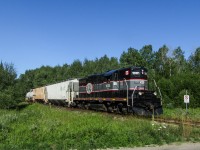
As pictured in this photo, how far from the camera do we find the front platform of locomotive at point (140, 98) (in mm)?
25517

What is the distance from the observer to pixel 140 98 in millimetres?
25516

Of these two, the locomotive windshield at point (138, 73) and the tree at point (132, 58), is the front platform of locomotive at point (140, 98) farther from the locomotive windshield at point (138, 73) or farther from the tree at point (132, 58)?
the tree at point (132, 58)

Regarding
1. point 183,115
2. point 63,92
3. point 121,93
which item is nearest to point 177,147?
point 183,115

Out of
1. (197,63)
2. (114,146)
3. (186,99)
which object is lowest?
(114,146)

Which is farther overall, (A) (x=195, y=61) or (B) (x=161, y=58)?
(B) (x=161, y=58)

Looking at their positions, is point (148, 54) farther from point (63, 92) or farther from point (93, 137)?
point (93, 137)

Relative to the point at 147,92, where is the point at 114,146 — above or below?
below

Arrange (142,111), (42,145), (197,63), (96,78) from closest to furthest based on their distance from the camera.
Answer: (42,145), (142,111), (96,78), (197,63)

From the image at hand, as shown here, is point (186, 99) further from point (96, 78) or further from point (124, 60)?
point (124, 60)

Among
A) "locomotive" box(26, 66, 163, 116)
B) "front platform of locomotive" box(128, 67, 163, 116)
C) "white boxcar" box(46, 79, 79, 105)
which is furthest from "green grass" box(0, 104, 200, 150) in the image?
"white boxcar" box(46, 79, 79, 105)

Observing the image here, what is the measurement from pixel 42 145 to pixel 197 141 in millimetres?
6277

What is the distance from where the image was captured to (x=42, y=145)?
12.8 m

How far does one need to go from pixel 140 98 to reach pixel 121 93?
2.09m

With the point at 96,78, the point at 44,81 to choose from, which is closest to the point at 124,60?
the point at 44,81
